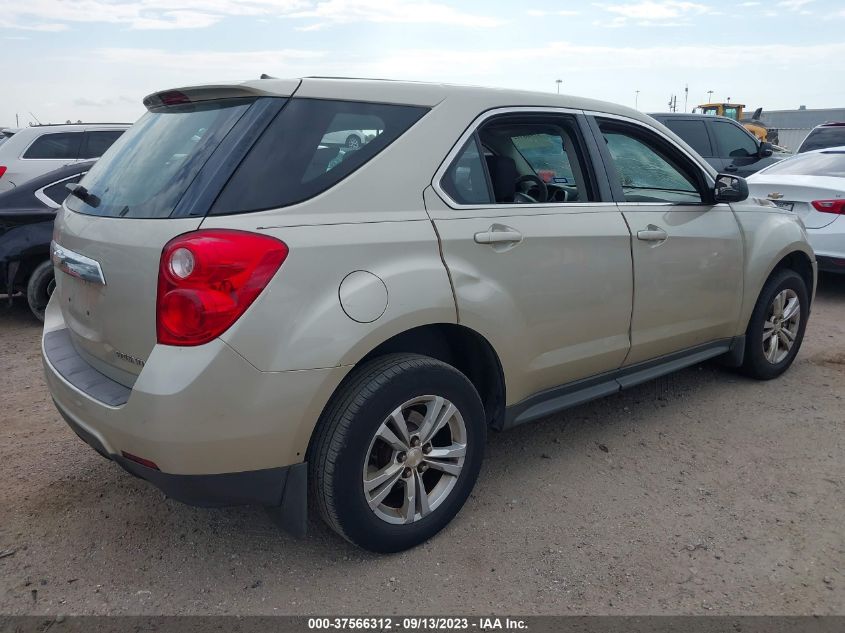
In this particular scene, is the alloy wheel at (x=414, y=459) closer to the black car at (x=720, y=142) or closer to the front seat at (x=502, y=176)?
the front seat at (x=502, y=176)

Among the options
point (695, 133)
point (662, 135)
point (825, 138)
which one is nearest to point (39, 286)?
point (662, 135)

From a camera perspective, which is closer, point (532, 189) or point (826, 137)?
point (532, 189)

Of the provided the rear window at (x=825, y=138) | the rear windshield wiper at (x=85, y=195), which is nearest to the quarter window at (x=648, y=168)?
the rear windshield wiper at (x=85, y=195)

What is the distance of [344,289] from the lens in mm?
2371

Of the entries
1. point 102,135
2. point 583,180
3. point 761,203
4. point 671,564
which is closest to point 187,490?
point 671,564

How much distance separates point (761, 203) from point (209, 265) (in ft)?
11.7

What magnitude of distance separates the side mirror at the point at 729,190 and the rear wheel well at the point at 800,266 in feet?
2.76

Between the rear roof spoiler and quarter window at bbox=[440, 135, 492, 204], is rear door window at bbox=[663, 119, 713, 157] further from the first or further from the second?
the rear roof spoiler

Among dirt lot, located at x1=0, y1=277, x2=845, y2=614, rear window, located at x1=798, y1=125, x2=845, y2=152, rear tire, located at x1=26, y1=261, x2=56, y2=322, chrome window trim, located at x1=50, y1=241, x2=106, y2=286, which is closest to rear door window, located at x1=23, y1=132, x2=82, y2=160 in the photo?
rear tire, located at x1=26, y1=261, x2=56, y2=322

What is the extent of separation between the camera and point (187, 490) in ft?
7.54

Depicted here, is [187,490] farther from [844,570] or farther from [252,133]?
[844,570]

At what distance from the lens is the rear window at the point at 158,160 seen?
242 centimetres

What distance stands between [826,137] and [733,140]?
299 centimetres

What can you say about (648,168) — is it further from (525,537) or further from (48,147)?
(48,147)
